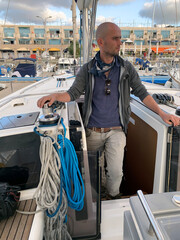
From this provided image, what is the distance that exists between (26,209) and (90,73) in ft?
4.00

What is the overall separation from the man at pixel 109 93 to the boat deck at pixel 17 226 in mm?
872

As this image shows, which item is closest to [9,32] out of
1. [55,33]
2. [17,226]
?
[55,33]

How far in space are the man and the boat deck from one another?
34.3 inches

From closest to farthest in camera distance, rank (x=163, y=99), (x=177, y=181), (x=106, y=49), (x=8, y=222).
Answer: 1. (x=8, y=222)
2. (x=177, y=181)
3. (x=106, y=49)
4. (x=163, y=99)

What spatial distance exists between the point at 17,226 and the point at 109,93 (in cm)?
124

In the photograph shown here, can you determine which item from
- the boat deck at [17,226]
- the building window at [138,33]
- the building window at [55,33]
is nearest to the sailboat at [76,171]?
the boat deck at [17,226]

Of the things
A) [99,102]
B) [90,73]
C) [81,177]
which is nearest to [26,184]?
[81,177]

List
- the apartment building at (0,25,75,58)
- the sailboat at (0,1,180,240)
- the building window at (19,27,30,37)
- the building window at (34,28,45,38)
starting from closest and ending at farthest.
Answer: the sailboat at (0,1,180,240) → the apartment building at (0,25,75,58) → the building window at (19,27,30,37) → the building window at (34,28,45,38)

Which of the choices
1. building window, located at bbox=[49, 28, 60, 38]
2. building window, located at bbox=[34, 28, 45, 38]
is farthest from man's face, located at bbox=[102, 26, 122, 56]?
building window, located at bbox=[34, 28, 45, 38]

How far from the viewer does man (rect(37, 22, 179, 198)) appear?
1.78 m

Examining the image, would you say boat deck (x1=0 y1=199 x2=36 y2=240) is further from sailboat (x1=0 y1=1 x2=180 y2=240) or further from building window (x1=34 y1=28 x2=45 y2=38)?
building window (x1=34 y1=28 x2=45 y2=38)

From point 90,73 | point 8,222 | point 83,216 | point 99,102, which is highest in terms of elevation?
point 90,73

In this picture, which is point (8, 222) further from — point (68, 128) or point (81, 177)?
point (68, 128)

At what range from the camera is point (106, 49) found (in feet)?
5.80
